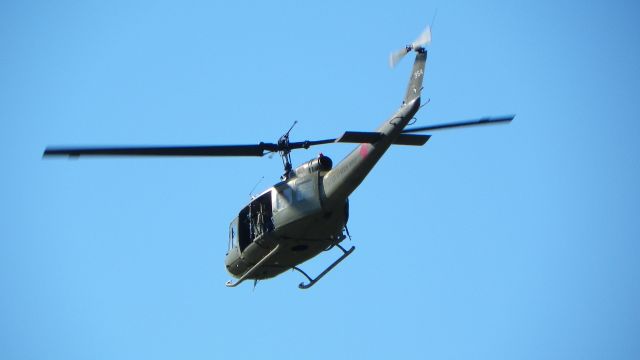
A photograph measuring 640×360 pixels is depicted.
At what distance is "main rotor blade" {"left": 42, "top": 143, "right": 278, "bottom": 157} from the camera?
41.7ft

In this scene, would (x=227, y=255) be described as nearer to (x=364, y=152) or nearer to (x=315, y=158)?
(x=315, y=158)

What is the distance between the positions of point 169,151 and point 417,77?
4.87 meters

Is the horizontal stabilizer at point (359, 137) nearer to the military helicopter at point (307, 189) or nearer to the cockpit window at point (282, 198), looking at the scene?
the military helicopter at point (307, 189)

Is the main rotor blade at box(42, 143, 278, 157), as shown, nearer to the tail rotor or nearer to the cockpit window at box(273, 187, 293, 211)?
the cockpit window at box(273, 187, 293, 211)

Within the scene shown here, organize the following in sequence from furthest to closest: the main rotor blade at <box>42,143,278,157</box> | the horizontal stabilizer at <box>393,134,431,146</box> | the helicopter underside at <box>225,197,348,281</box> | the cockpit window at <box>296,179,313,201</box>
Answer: the horizontal stabilizer at <box>393,134,431,146</box> < the helicopter underside at <box>225,197,348,281</box> < the cockpit window at <box>296,179,313,201</box> < the main rotor blade at <box>42,143,278,157</box>

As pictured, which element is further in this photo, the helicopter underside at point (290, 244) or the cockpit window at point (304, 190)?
the helicopter underside at point (290, 244)

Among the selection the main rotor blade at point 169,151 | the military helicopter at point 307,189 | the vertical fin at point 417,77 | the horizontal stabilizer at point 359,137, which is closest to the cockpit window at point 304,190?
the military helicopter at point 307,189

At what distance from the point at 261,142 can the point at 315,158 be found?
53.5 inches

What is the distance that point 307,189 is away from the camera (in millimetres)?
15148

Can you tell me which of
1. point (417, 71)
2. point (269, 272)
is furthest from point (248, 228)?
point (417, 71)

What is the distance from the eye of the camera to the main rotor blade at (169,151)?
41.7ft

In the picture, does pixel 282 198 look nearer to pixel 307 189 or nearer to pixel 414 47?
pixel 307 189

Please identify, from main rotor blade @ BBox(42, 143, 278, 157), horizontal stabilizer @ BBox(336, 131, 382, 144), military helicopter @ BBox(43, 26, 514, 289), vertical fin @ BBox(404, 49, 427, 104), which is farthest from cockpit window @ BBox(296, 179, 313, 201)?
vertical fin @ BBox(404, 49, 427, 104)

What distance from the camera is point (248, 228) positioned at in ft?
56.0
